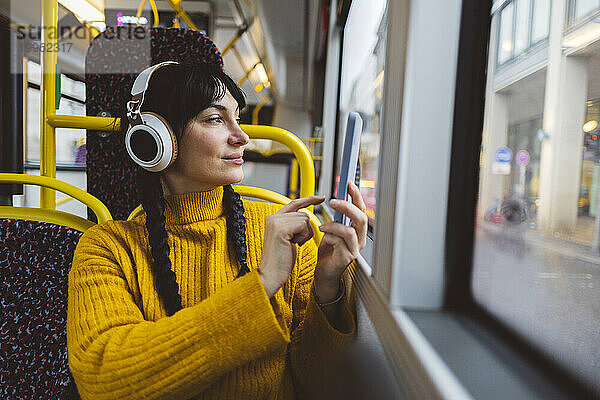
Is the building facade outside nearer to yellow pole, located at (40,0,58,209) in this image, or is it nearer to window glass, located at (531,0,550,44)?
window glass, located at (531,0,550,44)

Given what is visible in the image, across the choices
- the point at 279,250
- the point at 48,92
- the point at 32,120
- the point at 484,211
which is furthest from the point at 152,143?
the point at 32,120

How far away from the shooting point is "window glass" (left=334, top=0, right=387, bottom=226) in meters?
1.62

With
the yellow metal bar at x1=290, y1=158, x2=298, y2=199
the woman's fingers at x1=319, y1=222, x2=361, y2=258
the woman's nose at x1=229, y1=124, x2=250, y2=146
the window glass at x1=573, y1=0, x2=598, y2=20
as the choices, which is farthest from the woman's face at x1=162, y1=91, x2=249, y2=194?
the yellow metal bar at x1=290, y1=158, x2=298, y2=199

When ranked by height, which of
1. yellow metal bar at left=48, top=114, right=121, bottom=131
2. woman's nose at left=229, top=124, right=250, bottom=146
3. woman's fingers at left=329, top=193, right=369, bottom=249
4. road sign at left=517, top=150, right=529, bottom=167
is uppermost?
yellow metal bar at left=48, top=114, right=121, bottom=131

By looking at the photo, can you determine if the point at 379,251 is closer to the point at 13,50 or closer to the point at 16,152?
the point at 16,152

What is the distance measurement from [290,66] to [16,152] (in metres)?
4.51

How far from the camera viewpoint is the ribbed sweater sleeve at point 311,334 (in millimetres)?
825

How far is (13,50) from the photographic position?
6.14ft

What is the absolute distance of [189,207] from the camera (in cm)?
88

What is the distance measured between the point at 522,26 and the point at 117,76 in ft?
3.94

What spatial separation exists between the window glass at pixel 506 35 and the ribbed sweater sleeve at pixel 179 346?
0.50 m

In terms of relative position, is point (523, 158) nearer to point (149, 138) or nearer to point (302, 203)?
point (302, 203)

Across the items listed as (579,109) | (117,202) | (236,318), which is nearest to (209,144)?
(236,318)

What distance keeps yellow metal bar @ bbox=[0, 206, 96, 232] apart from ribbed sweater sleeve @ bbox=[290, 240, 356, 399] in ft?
2.14
